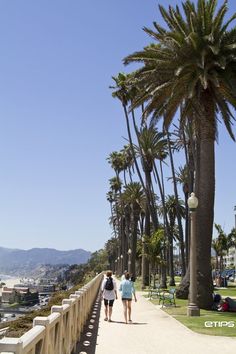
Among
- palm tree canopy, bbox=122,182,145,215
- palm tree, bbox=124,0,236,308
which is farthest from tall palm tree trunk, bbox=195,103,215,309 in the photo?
palm tree canopy, bbox=122,182,145,215

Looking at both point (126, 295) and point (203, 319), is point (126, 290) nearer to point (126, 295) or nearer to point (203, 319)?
point (126, 295)

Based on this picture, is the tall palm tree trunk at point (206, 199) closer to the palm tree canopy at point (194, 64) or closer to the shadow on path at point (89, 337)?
the palm tree canopy at point (194, 64)

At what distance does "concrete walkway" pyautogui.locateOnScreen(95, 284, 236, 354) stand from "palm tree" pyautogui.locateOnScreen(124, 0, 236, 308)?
605 cm

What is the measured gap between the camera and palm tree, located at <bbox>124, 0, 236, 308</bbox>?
67.7 feet

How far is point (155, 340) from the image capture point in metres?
11.9

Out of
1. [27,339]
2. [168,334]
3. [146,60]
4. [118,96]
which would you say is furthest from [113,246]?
[27,339]

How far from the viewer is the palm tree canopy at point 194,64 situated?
20.6m

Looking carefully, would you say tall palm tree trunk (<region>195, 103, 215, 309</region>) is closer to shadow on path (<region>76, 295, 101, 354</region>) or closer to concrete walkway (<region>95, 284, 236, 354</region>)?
concrete walkway (<region>95, 284, 236, 354</region>)

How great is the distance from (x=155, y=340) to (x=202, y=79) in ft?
39.0

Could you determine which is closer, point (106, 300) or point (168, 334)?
point (168, 334)

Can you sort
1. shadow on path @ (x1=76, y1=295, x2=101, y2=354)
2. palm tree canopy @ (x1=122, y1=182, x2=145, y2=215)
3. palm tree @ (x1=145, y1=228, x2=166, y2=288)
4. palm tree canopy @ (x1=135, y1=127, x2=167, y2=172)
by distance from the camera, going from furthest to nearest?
palm tree canopy @ (x1=122, y1=182, x2=145, y2=215) < palm tree canopy @ (x1=135, y1=127, x2=167, y2=172) < palm tree @ (x1=145, y1=228, x2=166, y2=288) < shadow on path @ (x1=76, y1=295, x2=101, y2=354)

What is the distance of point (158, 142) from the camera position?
44.4 metres

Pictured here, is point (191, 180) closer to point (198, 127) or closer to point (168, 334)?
point (198, 127)

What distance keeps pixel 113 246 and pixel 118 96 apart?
86.9 meters
